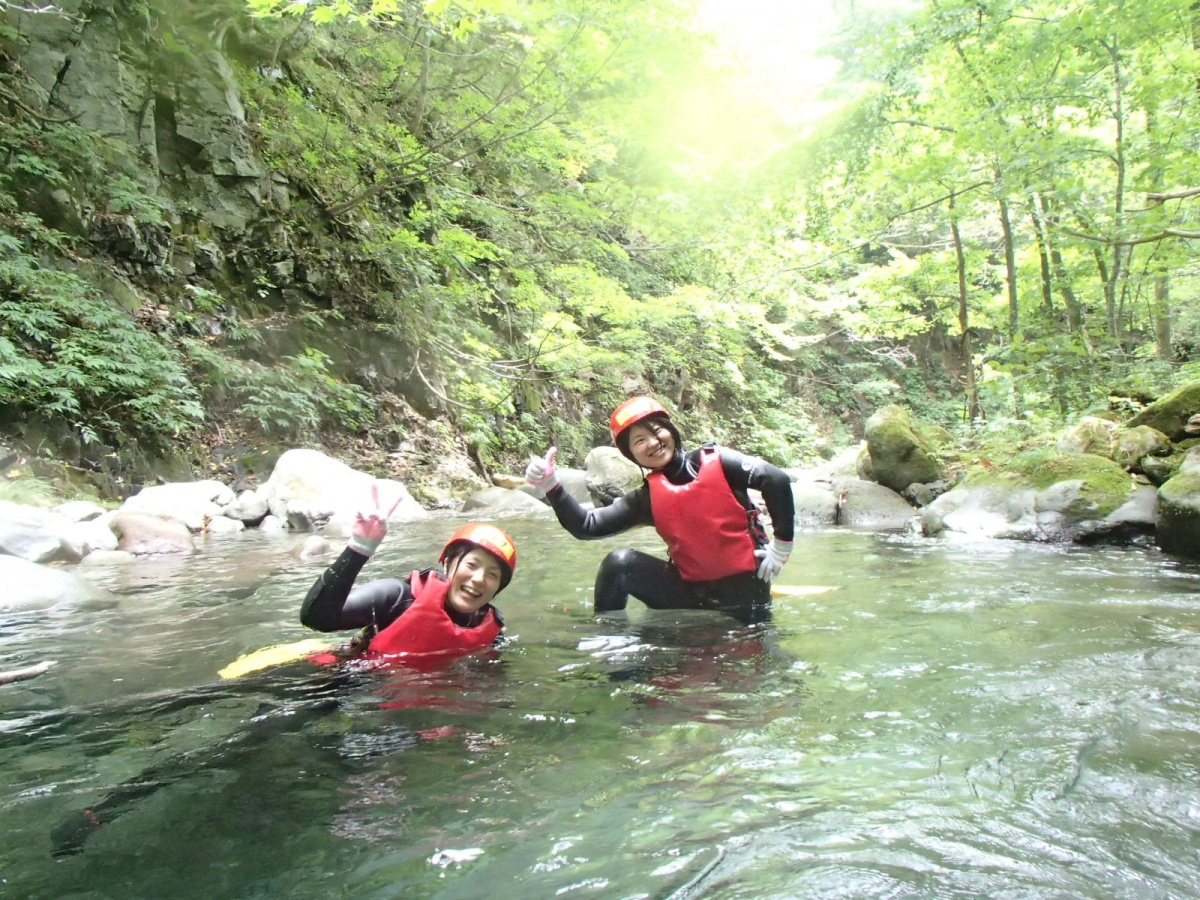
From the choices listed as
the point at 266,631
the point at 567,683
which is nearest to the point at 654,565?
the point at 567,683

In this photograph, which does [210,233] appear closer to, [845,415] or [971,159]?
[971,159]

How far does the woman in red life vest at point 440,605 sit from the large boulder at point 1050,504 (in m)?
5.69

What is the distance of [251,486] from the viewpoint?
28.6ft

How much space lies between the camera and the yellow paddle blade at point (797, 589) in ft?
14.1

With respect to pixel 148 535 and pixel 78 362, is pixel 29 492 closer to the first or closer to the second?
pixel 148 535

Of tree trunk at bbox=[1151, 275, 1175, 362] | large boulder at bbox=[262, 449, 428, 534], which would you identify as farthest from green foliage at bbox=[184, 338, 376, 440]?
tree trunk at bbox=[1151, 275, 1175, 362]

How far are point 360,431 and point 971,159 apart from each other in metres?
9.11

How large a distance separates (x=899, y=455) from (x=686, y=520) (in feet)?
22.8

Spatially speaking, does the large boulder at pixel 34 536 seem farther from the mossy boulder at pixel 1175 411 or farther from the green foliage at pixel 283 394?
the mossy boulder at pixel 1175 411

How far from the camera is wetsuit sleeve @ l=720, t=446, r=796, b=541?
358 cm

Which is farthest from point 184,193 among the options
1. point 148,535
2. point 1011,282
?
point 1011,282

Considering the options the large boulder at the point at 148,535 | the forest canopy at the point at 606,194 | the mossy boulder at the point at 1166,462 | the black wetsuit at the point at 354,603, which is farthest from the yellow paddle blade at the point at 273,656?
the mossy boulder at the point at 1166,462

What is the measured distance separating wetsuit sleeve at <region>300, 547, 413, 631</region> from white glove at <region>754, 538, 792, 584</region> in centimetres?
177

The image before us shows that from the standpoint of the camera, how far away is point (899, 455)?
966 cm
